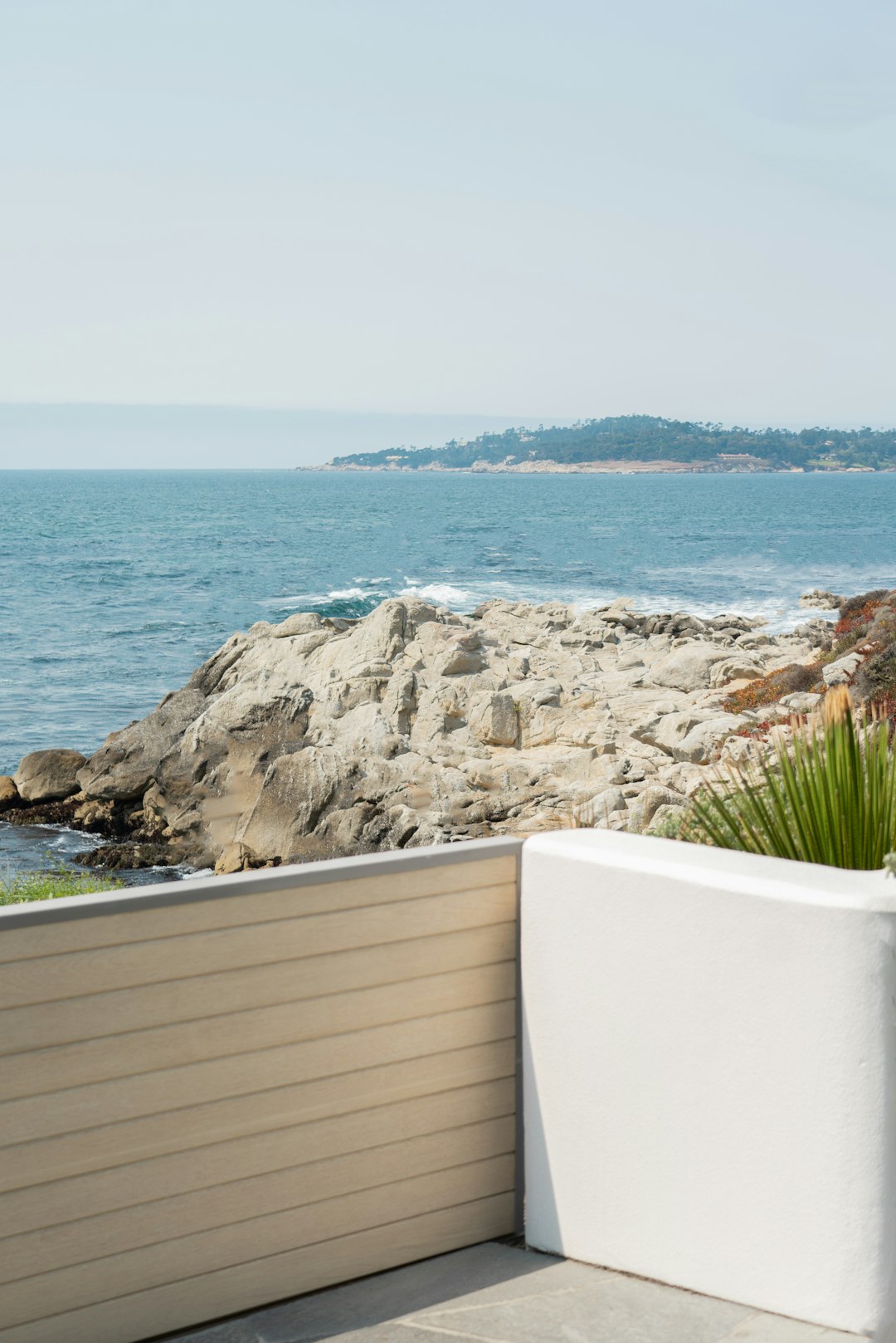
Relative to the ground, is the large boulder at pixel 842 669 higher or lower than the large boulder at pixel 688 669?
higher

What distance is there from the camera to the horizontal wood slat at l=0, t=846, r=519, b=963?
256 cm

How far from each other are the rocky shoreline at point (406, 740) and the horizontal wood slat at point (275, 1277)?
8122mm

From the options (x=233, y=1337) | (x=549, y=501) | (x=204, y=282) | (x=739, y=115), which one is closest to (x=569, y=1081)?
(x=233, y=1337)

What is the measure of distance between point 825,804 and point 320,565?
174 feet

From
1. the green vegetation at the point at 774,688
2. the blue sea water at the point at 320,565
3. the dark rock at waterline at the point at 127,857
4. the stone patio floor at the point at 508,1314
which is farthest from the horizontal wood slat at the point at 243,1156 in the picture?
the blue sea water at the point at 320,565

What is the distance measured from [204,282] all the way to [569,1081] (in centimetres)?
7248

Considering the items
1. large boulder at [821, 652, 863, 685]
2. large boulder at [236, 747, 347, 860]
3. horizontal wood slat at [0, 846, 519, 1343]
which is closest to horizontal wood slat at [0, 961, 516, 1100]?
horizontal wood slat at [0, 846, 519, 1343]

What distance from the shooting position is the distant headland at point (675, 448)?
113 meters

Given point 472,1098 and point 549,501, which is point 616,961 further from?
point 549,501

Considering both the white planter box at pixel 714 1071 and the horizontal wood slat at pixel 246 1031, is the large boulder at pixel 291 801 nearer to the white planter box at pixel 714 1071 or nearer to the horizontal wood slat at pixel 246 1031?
the horizontal wood slat at pixel 246 1031

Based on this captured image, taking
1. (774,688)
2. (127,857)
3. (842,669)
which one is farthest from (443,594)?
(842,669)

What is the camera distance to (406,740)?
1606cm

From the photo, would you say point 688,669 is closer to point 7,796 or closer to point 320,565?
point 7,796

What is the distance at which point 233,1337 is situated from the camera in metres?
2.79
